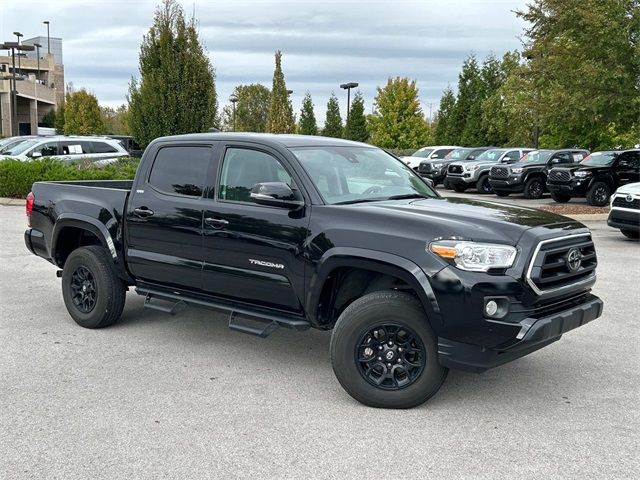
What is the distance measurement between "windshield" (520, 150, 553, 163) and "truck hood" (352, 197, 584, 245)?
1968 cm

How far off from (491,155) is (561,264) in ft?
78.2

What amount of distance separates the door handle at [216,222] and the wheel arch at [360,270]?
3.18 ft

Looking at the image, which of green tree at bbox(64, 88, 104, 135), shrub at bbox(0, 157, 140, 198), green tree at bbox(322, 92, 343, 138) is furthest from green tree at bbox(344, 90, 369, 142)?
shrub at bbox(0, 157, 140, 198)

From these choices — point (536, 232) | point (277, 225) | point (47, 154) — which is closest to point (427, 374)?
point (536, 232)

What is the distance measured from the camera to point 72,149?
21531mm

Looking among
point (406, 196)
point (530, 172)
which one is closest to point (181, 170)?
point (406, 196)

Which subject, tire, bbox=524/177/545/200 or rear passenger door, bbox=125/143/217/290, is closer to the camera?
rear passenger door, bbox=125/143/217/290

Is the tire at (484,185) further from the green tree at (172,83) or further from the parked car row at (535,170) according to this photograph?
the green tree at (172,83)

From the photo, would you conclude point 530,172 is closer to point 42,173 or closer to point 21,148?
point 42,173

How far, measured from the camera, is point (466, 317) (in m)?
4.33

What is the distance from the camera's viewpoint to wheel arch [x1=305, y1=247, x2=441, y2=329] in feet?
14.6

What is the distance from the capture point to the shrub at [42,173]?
Answer: 1822 centimetres

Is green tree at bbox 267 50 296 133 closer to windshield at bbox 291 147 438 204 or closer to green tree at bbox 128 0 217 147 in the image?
green tree at bbox 128 0 217 147

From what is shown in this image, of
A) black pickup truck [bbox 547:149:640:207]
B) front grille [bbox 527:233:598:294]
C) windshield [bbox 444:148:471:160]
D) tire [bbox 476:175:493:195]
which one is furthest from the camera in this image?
windshield [bbox 444:148:471:160]
